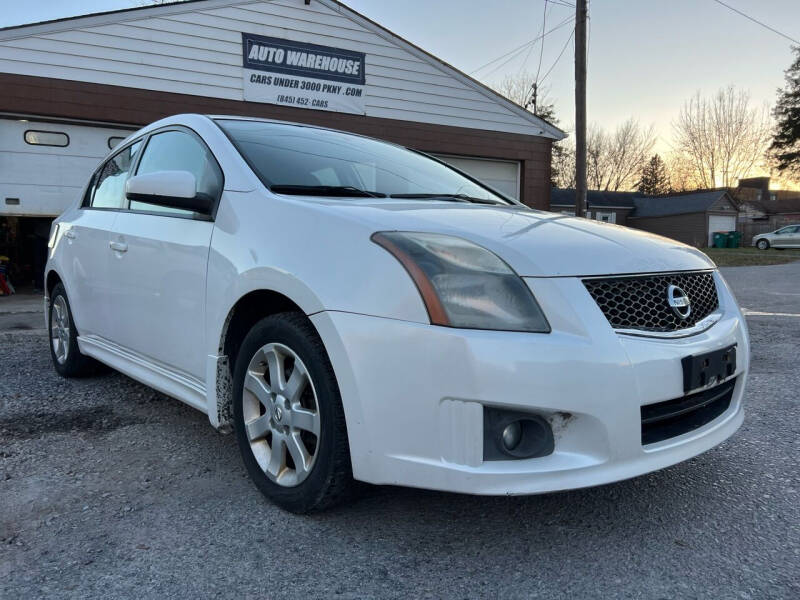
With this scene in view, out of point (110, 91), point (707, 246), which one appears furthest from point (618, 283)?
point (707, 246)

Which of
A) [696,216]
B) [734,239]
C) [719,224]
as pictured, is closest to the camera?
[734,239]

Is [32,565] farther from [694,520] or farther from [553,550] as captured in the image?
[694,520]

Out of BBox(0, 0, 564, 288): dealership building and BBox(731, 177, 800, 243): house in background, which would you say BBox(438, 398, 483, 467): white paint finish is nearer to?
BBox(0, 0, 564, 288): dealership building

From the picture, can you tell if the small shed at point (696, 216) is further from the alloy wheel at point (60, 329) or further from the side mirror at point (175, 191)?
the side mirror at point (175, 191)

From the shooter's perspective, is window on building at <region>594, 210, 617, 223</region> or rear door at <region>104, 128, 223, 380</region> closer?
rear door at <region>104, 128, 223, 380</region>

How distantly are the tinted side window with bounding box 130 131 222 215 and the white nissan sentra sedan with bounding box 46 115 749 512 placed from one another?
25mm

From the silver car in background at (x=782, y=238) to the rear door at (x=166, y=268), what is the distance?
1529 inches

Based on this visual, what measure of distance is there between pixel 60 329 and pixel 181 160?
6.16 feet

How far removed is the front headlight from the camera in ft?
5.78

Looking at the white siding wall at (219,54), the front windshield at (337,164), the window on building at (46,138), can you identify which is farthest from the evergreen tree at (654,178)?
the front windshield at (337,164)

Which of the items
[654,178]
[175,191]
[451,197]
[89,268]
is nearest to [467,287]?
[451,197]

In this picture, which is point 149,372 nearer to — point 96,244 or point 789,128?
point 96,244

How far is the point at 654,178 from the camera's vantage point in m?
61.8

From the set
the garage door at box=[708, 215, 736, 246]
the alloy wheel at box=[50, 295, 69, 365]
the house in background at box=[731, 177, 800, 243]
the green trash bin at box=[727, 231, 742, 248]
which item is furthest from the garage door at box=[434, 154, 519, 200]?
the house in background at box=[731, 177, 800, 243]
